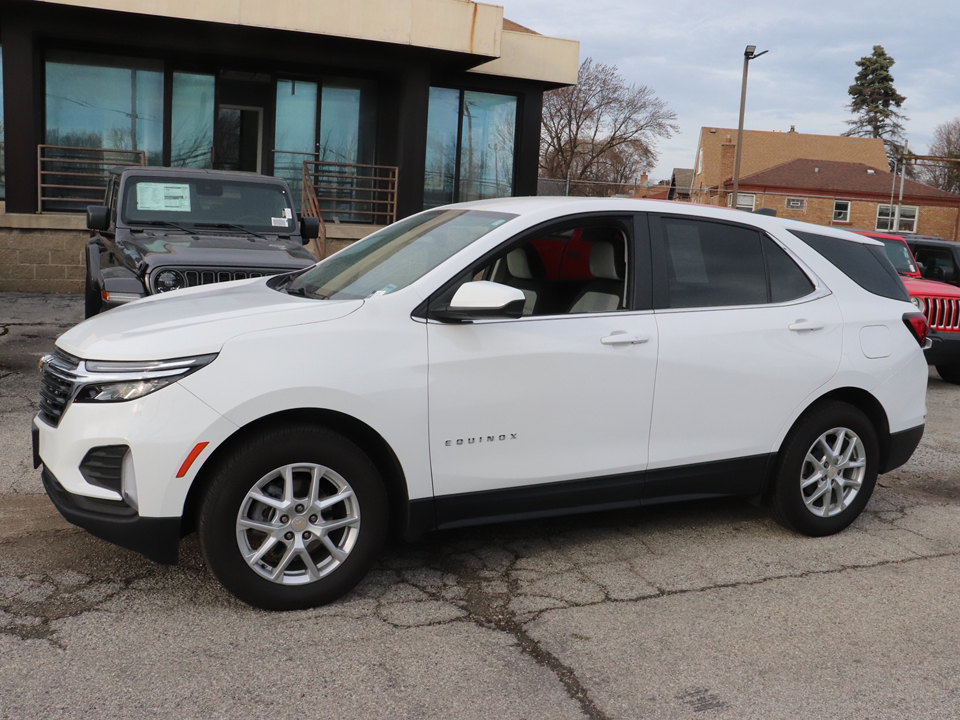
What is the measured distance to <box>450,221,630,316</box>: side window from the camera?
14.7 feet

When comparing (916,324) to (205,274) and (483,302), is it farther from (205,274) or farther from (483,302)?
(205,274)

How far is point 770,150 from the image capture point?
62719 millimetres

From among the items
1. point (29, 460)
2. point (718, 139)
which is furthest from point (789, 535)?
point (718, 139)

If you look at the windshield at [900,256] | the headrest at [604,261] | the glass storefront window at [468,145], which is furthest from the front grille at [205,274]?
the glass storefront window at [468,145]

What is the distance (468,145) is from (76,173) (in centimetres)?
759

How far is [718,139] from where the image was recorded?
6625 centimetres

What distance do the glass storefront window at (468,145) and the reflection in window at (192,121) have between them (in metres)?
4.28

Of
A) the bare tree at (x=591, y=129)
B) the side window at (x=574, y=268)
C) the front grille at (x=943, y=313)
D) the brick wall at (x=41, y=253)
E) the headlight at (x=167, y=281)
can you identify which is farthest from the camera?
the bare tree at (x=591, y=129)

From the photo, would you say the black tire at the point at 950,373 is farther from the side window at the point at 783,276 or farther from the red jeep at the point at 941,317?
the side window at the point at 783,276

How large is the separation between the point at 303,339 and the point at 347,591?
106cm

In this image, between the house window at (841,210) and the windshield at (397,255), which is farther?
the house window at (841,210)

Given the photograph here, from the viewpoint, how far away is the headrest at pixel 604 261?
4598 mm

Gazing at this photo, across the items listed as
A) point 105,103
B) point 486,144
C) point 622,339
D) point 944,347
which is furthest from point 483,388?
point 486,144

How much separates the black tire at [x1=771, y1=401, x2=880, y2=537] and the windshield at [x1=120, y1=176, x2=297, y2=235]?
567 centimetres
